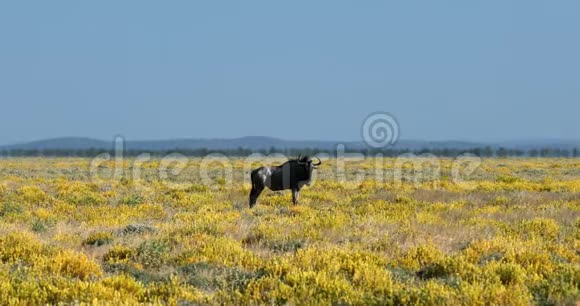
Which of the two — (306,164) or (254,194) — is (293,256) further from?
(306,164)

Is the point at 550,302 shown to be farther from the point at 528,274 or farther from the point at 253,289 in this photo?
the point at 253,289

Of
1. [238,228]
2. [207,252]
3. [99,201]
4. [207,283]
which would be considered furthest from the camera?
[99,201]

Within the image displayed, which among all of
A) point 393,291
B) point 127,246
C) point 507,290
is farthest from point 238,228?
point 507,290

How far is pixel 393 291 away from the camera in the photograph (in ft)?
20.5

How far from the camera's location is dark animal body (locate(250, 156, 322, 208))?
17.8m

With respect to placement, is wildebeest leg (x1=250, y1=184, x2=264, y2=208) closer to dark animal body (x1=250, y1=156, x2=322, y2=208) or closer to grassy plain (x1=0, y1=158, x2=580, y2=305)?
dark animal body (x1=250, y1=156, x2=322, y2=208)

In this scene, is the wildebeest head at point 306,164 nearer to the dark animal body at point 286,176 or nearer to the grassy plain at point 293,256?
the dark animal body at point 286,176

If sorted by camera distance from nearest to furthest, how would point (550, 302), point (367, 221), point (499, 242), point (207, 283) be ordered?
point (550, 302)
point (207, 283)
point (499, 242)
point (367, 221)

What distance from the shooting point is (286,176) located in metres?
18.3

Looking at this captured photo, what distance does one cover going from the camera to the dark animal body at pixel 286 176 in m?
17.8

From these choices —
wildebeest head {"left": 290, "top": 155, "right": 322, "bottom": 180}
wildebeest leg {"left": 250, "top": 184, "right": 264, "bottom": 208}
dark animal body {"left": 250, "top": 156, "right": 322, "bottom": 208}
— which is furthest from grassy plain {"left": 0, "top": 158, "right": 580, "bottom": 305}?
wildebeest head {"left": 290, "top": 155, "right": 322, "bottom": 180}

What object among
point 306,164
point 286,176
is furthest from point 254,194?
point 306,164

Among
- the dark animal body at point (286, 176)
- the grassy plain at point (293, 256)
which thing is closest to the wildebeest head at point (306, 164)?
the dark animal body at point (286, 176)

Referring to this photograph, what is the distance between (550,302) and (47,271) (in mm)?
6044
